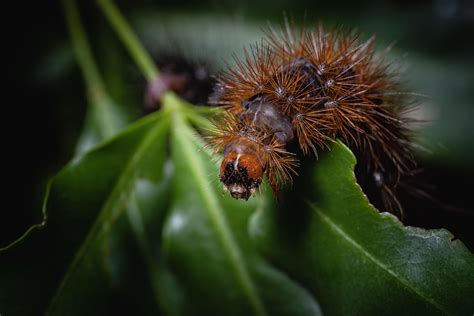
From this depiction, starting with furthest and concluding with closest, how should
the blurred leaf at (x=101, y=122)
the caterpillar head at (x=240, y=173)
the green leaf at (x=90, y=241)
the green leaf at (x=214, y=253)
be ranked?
the blurred leaf at (x=101, y=122) < the green leaf at (x=214, y=253) < the green leaf at (x=90, y=241) < the caterpillar head at (x=240, y=173)

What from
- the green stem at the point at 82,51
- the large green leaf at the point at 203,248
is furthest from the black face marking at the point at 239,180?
the green stem at the point at 82,51

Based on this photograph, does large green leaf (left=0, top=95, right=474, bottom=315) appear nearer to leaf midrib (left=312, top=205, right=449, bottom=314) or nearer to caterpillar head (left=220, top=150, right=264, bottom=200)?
leaf midrib (left=312, top=205, right=449, bottom=314)

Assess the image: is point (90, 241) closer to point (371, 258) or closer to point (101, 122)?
point (371, 258)

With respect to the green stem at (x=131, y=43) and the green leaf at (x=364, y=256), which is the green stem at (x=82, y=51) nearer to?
the green stem at (x=131, y=43)

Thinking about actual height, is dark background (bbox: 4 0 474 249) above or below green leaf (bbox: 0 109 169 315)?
above

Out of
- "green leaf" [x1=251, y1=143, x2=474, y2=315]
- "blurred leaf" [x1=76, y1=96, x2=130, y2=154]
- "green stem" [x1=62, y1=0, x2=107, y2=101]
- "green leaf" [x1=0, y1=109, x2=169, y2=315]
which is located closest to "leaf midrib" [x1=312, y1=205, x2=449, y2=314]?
"green leaf" [x1=251, y1=143, x2=474, y2=315]

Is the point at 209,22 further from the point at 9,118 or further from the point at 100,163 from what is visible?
the point at 100,163

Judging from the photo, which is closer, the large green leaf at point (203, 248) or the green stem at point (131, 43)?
the large green leaf at point (203, 248)
